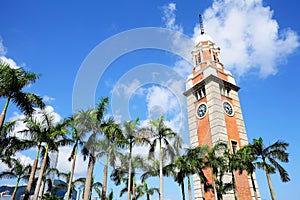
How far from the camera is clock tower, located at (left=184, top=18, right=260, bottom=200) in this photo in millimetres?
39156

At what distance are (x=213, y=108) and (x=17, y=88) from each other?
32.8 m

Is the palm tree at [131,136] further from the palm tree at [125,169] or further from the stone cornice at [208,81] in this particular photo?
the stone cornice at [208,81]

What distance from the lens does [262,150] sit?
25.8 meters

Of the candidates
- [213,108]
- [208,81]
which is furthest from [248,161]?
[208,81]

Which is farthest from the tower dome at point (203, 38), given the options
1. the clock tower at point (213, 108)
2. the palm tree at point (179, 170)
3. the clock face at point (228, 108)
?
the palm tree at point (179, 170)

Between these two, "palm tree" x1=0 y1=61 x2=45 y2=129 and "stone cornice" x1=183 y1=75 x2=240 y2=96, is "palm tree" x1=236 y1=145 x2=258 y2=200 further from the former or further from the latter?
"palm tree" x1=0 y1=61 x2=45 y2=129

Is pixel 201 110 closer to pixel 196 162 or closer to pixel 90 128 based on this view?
pixel 196 162

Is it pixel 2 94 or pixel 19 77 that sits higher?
pixel 19 77

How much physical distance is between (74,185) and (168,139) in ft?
71.9

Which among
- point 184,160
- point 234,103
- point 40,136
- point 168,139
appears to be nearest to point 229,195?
point 184,160

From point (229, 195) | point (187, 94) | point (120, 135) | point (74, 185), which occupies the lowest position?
point (229, 195)

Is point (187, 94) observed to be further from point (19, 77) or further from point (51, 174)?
point (19, 77)

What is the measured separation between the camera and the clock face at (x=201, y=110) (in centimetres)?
4485

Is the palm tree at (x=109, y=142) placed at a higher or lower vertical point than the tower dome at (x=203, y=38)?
lower
